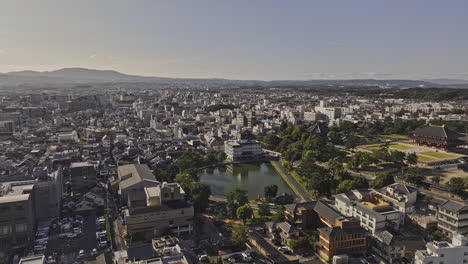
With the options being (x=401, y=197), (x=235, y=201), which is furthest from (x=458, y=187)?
(x=235, y=201)

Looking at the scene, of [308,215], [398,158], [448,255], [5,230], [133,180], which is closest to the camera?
[448,255]

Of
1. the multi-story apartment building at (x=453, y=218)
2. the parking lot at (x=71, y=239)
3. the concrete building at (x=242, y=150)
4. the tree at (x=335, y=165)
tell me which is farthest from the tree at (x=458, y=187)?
the parking lot at (x=71, y=239)

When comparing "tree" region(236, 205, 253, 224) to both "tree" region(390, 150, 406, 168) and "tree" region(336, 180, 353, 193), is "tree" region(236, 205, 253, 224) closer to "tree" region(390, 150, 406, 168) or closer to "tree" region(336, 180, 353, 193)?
"tree" region(336, 180, 353, 193)

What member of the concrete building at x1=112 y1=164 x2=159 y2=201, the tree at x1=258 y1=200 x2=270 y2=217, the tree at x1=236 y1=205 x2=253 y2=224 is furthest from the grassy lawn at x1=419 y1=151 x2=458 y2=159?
the concrete building at x1=112 y1=164 x2=159 y2=201

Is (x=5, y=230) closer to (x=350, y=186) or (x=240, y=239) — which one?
(x=240, y=239)

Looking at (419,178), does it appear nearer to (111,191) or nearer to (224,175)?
(224,175)

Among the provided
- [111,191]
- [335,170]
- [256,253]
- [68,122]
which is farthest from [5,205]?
[68,122]

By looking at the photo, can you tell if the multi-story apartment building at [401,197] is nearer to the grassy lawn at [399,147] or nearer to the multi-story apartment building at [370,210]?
the multi-story apartment building at [370,210]
